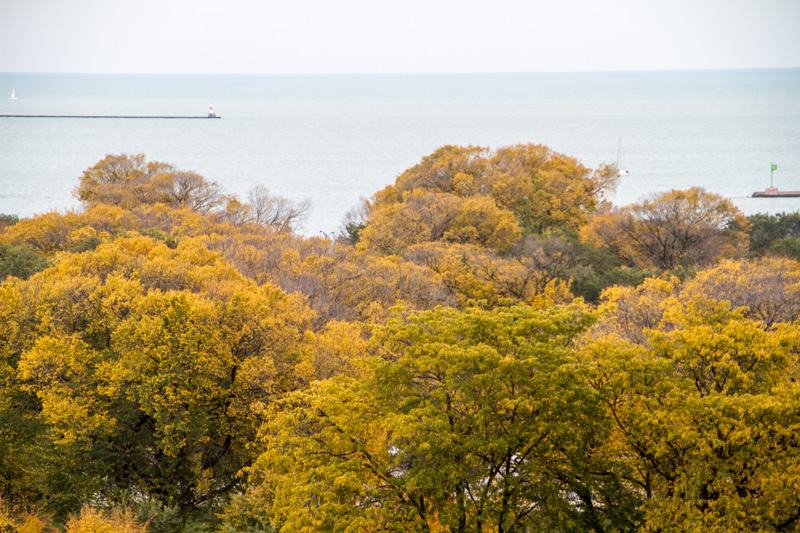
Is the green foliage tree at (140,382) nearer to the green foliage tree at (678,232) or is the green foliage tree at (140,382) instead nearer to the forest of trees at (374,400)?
the forest of trees at (374,400)

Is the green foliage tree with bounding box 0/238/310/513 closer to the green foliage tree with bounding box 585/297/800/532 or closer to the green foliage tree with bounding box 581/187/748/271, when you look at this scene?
the green foliage tree with bounding box 585/297/800/532

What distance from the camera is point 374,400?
20219 millimetres

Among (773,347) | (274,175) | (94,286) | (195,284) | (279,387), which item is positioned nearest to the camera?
(773,347)

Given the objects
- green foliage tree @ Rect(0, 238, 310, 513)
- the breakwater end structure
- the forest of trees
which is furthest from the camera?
the breakwater end structure

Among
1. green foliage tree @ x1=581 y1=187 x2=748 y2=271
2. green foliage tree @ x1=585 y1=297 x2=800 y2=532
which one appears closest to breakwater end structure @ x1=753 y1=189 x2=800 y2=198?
green foliage tree @ x1=581 y1=187 x2=748 y2=271

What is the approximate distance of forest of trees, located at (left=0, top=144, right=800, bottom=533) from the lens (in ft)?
57.6

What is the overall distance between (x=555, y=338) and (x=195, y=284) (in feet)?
57.9

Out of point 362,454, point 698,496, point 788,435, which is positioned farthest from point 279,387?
point 788,435

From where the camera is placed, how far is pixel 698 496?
16.6 metres

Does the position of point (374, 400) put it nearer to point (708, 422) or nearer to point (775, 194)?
point (708, 422)

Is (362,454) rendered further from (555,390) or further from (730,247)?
(730,247)

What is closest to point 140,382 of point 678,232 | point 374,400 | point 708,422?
point 374,400

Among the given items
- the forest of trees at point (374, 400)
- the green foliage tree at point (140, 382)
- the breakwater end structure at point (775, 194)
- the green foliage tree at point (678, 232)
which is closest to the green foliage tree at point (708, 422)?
the forest of trees at point (374, 400)

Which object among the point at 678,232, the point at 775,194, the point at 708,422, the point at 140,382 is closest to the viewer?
the point at 708,422
